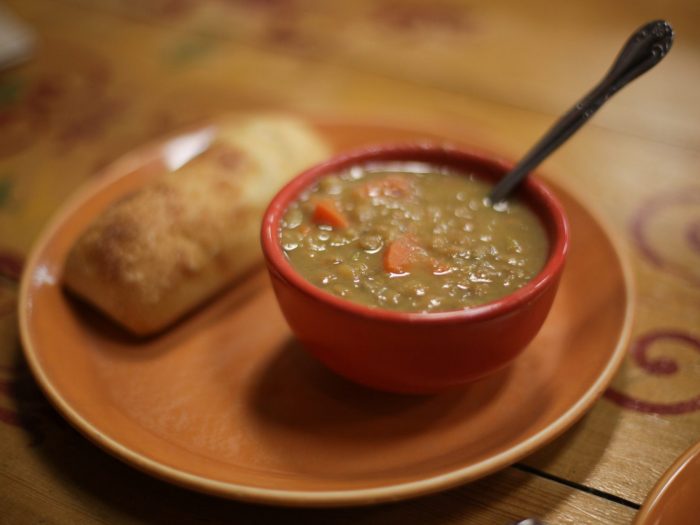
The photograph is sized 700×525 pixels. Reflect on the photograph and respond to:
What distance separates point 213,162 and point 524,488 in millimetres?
1068

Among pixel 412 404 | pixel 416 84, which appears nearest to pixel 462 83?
pixel 416 84

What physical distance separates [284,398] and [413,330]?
37 cm

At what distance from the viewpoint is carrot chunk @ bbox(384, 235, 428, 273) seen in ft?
4.25

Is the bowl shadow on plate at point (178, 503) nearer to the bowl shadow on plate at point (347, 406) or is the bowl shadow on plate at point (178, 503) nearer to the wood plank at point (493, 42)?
the bowl shadow on plate at point (347, 406)

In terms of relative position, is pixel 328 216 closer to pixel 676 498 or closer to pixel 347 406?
pixel 347 406

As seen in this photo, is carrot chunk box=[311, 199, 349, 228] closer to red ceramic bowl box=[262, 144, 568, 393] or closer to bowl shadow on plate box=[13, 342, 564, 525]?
red ceramic bowl box=[262, 144, 568, 393]

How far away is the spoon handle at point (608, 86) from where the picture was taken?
128 cm

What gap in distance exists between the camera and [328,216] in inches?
55.6

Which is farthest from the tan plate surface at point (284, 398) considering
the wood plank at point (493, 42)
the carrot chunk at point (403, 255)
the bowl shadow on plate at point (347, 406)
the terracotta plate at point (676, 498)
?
the wood plank at point (493, 42)

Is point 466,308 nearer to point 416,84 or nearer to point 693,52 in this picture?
point 416,84

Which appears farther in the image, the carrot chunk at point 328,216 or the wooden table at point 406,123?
the carrot chunk at point 328,216

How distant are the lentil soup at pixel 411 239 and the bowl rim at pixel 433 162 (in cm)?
2

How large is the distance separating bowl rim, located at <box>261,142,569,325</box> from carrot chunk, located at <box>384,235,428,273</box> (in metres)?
0.13

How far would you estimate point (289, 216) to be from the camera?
4.72ft
